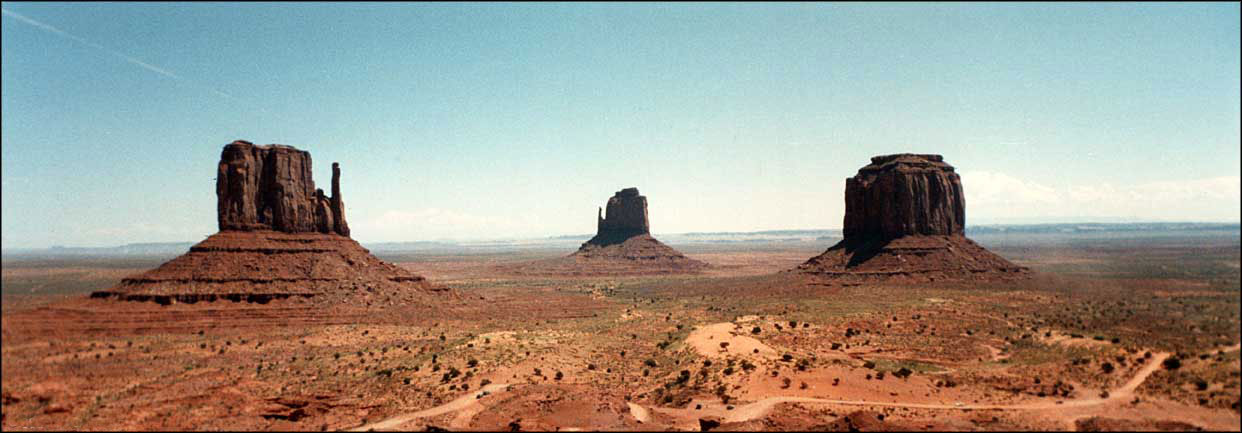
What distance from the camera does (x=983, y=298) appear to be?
62156mm

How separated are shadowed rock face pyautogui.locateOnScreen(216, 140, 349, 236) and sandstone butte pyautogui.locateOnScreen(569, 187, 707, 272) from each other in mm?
87608

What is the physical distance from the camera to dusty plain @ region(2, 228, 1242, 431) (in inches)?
943

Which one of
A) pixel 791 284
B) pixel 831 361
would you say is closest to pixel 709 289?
pixel 791 284

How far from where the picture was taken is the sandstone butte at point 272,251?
53.2 meters

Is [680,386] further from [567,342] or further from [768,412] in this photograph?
[567,342]

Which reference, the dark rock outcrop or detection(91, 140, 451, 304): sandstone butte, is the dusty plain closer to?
detection(91, 140, 451, 304): sandstone butte

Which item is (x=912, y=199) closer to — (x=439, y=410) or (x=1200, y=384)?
(x=1200, y=384)

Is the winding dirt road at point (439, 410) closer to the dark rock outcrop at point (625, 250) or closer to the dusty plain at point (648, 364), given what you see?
the dusty plain at point (648, 364)

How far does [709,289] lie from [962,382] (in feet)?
205

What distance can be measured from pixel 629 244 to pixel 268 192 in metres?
105

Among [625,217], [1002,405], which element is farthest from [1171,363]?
[625,217]

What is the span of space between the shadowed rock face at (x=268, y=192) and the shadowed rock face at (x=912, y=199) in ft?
→ 258

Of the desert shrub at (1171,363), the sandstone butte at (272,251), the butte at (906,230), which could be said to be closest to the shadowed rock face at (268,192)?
the sandstone butte at (272,251)

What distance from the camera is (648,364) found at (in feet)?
139
